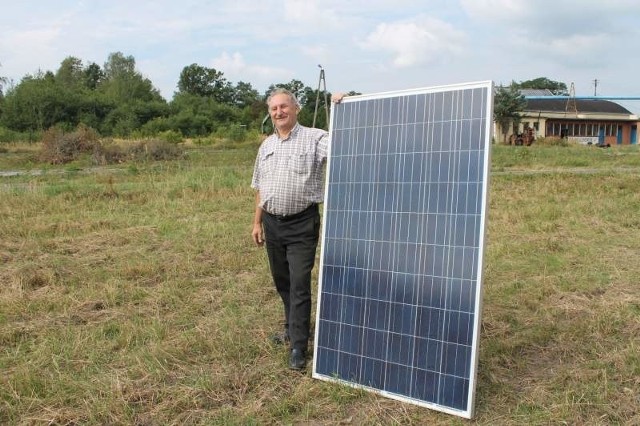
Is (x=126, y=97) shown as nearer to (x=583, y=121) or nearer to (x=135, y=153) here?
(x=135, y=153)

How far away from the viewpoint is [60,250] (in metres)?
8.09

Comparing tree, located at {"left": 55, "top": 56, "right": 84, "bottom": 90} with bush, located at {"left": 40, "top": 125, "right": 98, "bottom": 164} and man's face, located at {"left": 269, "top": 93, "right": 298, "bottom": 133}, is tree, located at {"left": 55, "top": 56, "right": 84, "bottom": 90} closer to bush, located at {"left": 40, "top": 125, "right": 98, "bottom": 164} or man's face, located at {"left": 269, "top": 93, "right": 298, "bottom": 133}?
bush, located at {"left": 40, "top": 125, "right": 98, "bottom": 164}

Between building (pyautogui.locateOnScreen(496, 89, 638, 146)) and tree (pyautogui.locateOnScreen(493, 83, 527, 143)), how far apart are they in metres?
4.03

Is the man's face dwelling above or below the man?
above

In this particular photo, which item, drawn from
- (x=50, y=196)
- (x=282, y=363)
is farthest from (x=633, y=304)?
(x=50, y=196)

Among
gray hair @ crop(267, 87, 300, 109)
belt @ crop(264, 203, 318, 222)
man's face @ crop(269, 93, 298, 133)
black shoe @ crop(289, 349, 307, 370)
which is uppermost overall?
gray hair @ crop(267, 87, 300, 109)

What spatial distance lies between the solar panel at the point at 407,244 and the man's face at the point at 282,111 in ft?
1.06

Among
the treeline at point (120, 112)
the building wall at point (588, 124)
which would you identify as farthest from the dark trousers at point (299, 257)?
the building wall at point (588, 124)

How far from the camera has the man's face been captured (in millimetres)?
4316

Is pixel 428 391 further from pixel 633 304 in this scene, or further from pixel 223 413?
pixel 633 304

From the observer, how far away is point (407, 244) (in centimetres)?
387

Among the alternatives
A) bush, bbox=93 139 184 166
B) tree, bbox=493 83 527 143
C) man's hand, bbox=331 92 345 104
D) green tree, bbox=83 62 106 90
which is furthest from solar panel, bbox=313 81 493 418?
green tree, bbox=83 62 106 90

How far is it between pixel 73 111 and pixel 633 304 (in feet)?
194

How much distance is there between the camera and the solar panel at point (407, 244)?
358 centimetres
